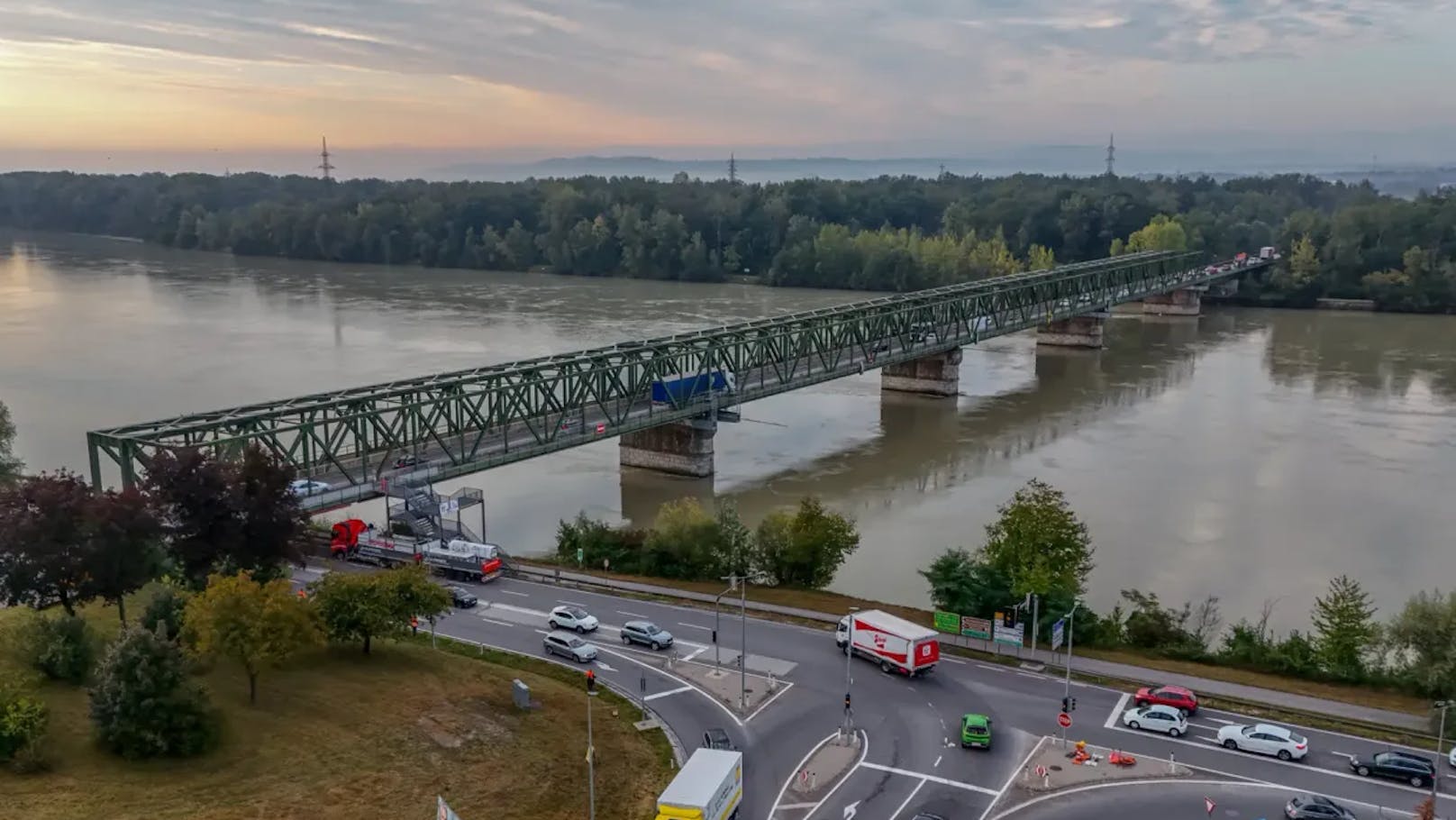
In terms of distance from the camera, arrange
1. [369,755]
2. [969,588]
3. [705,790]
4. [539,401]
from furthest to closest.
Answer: [539,401] → [969,588] → [369,755] → [705,790]

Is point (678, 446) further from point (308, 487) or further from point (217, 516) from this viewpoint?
point (217, 516)

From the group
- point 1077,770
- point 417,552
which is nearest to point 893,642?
point 1077,770

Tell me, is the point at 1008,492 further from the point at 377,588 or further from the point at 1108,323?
the point at 1108,323

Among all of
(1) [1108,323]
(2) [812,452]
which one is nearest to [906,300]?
(2) [812,452]

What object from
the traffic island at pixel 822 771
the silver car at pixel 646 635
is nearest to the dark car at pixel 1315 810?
the traffic island at pixel 822 771

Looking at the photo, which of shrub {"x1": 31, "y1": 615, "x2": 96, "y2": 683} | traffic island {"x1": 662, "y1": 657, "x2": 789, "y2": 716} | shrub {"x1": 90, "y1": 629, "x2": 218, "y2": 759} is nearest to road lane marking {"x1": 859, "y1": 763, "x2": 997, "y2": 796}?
traffic island {"x1": 662, "y1": 657, "x2": 789, "y2": 716}

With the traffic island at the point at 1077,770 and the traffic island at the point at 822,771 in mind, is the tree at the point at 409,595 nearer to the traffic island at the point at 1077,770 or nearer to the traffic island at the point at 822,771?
the traffic island at the point at 822,771

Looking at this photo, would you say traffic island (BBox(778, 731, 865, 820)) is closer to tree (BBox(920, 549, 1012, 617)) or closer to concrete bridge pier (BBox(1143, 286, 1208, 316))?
tree (BBox(920, 549, 1012, 617))
